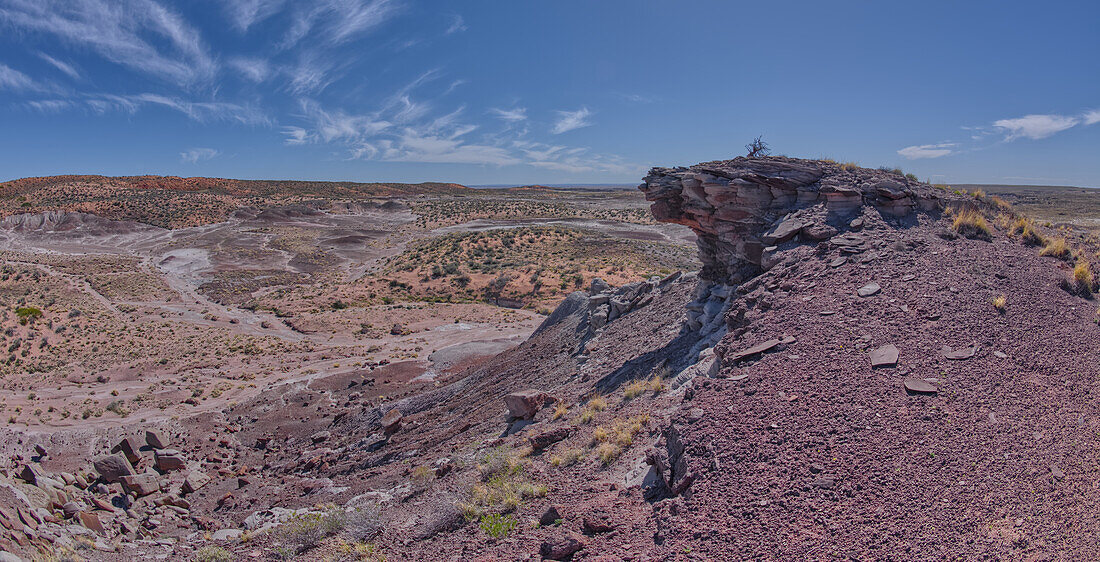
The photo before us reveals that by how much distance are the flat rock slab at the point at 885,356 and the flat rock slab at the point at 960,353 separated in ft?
2.11

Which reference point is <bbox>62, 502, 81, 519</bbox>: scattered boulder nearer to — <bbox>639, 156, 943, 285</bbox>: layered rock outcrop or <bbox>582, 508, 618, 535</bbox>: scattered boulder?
<bbox>582, 508, 618, 535</bbox>: scattered boulder

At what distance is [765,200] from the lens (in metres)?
12.5

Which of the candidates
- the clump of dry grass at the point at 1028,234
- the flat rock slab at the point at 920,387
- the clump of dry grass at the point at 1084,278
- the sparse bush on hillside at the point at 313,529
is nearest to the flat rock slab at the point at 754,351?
the flat rock slab at the point at 920,387

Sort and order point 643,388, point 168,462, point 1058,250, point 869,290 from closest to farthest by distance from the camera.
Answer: point 869,290, point 643,388, point 1058,250, point 168,462

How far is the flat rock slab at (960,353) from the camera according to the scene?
273 inches

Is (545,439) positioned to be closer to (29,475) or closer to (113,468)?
(113,468)

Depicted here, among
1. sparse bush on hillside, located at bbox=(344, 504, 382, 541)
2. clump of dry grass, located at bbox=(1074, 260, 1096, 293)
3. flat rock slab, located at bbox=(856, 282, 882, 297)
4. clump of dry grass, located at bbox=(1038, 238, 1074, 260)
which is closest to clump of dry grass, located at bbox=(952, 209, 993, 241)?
clump of dry grass, located at bbox=(1038, 238, 1074, 260)

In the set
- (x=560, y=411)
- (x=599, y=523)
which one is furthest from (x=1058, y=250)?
(x=599, y=523)

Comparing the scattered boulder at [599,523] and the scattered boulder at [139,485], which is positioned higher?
the scattered boulder at [599,523]

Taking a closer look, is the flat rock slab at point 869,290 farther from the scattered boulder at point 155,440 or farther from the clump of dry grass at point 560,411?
the scattered boulder at point 155,440

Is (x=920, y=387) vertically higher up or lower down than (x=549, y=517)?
higher up

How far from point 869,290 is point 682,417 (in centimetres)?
474

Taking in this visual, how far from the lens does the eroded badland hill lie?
514 cm

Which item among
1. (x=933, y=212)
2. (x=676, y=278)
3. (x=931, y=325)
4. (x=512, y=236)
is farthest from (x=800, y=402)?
(x=512, y=236)
